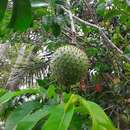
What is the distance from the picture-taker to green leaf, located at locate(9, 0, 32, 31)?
62.1 inches

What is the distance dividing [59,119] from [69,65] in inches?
18.1

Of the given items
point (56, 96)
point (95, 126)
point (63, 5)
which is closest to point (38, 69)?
point (63, 5)

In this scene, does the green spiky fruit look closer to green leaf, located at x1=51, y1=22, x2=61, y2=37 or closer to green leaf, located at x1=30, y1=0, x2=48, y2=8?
green leaf, located at x1=30, y1=0, x2=48, y2=8

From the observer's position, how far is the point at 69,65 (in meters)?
1.74

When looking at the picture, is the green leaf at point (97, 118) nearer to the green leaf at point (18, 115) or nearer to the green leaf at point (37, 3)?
the green leaf at point (18, 115)

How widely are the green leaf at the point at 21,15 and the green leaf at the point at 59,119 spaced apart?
0.44 meters

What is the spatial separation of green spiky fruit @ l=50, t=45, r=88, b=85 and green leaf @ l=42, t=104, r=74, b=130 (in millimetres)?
353

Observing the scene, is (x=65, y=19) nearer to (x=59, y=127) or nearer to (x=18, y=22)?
(x=18, y=22)

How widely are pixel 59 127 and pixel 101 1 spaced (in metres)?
1.92

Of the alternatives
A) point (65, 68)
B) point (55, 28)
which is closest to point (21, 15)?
point (65, 68)

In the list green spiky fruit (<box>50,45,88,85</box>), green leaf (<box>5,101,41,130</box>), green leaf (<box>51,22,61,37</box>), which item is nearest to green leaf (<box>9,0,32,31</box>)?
green spiky fruit (<box>50,45,88,85</box>)

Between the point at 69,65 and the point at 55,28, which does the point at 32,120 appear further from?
the point at 55,28

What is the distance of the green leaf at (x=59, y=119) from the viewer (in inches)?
50.6

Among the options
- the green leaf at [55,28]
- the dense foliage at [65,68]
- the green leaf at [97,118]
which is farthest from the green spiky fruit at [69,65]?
the green leaf at [55,28]
